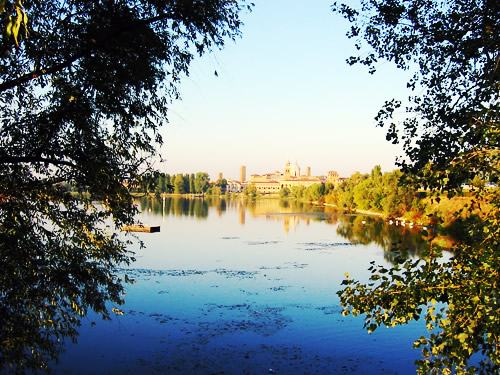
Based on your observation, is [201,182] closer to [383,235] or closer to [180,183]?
[180,183]

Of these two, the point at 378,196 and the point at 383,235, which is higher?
the point at 378,196

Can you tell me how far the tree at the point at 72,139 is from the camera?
14.1 ft

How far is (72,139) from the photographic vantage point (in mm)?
4688

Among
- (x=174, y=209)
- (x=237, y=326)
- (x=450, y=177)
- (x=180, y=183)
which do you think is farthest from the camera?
(x=180, y=183)

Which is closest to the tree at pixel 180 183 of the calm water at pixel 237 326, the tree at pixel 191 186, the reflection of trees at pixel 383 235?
the tree at pixel 191 186

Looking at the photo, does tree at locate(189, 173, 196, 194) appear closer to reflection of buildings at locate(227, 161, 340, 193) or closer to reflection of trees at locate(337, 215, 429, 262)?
reflection of buildings at locate(227, 161, 340, 193)

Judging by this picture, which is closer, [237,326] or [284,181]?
[237,326]

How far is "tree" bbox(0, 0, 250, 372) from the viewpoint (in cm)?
430

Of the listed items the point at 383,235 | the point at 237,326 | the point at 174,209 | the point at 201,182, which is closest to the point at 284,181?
the point at 201,182

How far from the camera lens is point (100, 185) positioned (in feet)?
15.5

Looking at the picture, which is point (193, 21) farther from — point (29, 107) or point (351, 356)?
point (351, 356)

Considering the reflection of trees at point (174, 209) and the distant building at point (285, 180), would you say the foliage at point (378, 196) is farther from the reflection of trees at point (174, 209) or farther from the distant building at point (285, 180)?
the distant building at point (285, 180)

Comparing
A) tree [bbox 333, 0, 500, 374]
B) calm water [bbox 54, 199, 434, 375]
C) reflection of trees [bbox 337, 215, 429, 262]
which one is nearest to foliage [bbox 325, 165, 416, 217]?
reflection of trees [bbox 337, 215, 429, 262]

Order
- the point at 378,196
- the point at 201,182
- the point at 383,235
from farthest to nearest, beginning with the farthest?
the point at 201,182 < the point at 378,196 < the point at 383,235
